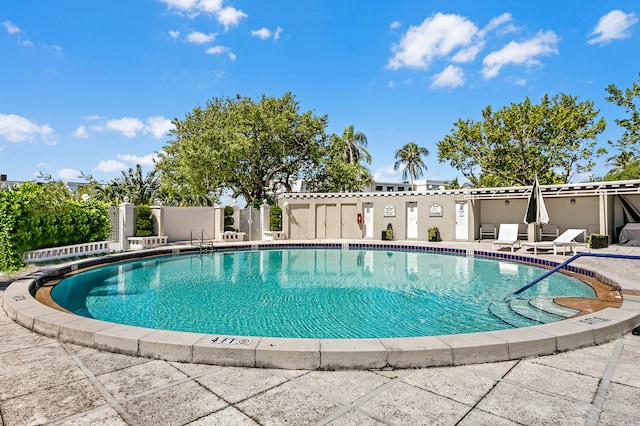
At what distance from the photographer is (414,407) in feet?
8.85

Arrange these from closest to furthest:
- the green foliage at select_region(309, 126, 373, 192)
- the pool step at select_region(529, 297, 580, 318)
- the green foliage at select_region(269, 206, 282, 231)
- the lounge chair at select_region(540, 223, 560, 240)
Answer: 1. the pool step at select_region(529, 297, 580, 318)
2. the lounge chair at select_region(540, 223, 560, 240)
3. the green foliage at select_region(269, 206, 282, 231)
4. the green foliage at select_region(309, 126, 373, 192)

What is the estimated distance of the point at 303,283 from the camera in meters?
9.29

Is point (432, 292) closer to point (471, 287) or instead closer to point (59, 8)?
point (471, 287)

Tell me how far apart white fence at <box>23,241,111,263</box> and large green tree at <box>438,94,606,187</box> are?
70.3ft

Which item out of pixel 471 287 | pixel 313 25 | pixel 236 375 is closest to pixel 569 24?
pixel 313 25

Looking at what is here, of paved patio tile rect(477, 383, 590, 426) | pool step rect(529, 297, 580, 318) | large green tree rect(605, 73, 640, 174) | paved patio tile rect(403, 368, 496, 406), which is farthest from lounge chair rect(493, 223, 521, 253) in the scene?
paved patio tile rect(477, 383, 590, 426)

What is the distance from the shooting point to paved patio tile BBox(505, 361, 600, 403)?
290 cm

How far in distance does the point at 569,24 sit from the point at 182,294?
61.2ft

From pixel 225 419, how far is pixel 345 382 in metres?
1.10

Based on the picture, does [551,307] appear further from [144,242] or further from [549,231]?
[144,242]

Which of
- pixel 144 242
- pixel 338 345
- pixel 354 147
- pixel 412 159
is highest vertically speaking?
pixel 354 147

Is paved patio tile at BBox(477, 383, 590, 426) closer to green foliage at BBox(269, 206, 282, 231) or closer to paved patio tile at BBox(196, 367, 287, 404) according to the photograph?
paved patio tile at BBox(196, 367, 287, 404)

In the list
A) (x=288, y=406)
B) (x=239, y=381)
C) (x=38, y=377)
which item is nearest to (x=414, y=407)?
(x=288, y=406)

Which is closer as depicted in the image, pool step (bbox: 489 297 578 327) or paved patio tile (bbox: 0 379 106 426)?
paved patio tile (bbox: 0 379 106 426)
